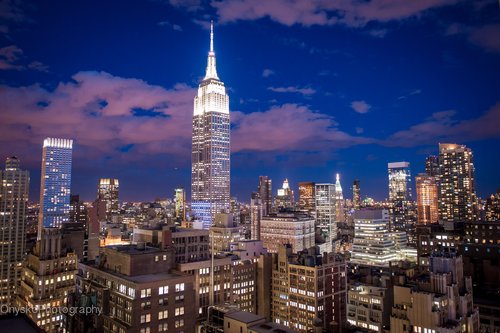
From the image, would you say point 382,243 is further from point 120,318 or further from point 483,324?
point 120,318

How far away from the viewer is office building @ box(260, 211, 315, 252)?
610ft

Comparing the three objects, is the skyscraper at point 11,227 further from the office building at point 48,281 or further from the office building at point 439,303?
the office building at point 439,303

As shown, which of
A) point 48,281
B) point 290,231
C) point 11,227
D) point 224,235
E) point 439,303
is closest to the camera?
point 439,303

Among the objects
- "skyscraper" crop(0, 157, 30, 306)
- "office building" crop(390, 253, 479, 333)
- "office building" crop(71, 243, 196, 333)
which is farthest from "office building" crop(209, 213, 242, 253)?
"office building" crop(390, 253, 479, 333)

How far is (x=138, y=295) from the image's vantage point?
167 ft

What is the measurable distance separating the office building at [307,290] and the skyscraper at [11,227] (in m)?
76.0

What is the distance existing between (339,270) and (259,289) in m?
20.6

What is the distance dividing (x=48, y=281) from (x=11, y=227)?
1975 inches

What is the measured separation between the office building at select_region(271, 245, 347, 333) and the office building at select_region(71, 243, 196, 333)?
125 ft

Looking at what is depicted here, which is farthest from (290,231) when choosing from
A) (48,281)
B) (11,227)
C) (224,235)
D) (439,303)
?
(439,303)

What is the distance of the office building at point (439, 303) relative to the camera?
2115 inches

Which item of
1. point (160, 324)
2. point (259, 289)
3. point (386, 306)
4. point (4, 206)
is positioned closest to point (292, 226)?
point (259, 289)

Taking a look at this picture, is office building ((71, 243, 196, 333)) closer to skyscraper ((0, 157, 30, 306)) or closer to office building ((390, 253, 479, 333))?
office building ((390, 253, 479, 333))

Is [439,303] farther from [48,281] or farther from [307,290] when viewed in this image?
[48,281]
